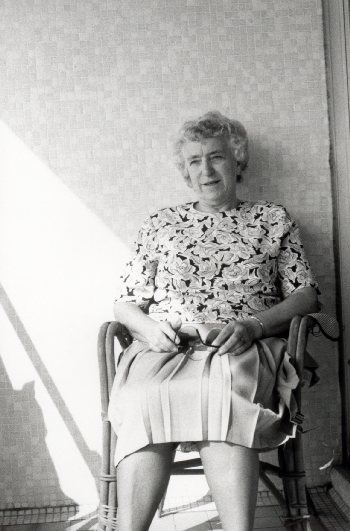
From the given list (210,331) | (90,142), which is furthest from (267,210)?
(90,142)

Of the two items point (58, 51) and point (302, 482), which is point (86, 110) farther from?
point (302, 482)

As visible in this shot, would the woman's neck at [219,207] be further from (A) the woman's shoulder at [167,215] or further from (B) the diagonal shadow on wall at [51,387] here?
(B) the diagonal shadow on wall at [51,387]

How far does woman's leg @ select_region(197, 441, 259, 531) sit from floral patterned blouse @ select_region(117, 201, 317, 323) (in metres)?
0.62

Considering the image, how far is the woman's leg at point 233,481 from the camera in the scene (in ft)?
7.22

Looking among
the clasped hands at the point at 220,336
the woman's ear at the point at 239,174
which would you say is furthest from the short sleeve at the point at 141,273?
the woman's ear at the point at 239,174

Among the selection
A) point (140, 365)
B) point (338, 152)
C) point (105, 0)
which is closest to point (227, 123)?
point (338, 152)

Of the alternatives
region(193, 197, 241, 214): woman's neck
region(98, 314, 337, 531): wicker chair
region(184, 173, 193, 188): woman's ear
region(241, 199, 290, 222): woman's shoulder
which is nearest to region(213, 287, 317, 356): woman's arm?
region(98, 314, 337, 531): wicker chair

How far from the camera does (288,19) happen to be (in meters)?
3.17

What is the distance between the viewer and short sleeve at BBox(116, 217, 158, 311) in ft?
9.46

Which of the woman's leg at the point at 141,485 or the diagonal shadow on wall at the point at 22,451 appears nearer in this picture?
the woman's leg at the point at 141,485

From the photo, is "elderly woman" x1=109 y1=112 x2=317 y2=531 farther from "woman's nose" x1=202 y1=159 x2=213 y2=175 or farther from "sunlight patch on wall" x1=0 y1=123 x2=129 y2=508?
"sunlight patch on wall" x1=0 y1=123 x2=129 y2=508

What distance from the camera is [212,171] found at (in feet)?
9.50

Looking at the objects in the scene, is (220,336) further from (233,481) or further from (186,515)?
(186,515)

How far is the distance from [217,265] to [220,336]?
17.5 inches
